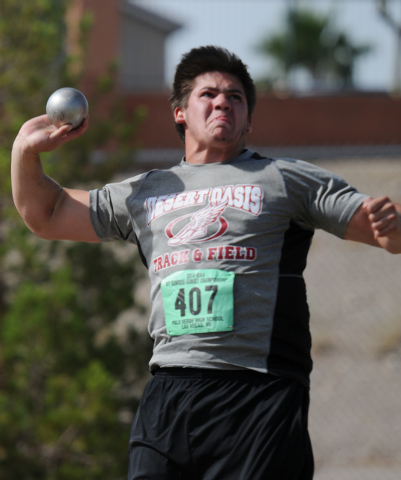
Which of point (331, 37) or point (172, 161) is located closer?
point (172, 161)

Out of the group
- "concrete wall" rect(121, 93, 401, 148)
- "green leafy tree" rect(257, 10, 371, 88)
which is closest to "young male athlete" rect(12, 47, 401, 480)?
"concrete wall" rect(121, 93, 401, 148)

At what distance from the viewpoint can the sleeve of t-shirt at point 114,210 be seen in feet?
8.88

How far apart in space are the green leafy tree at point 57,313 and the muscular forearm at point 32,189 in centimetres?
301

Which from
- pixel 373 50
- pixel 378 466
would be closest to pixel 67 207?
pixel 378 466

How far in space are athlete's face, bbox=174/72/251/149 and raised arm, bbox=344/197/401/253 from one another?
0.58 m

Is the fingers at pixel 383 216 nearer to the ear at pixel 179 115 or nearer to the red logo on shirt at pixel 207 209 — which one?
the red logo on shirt at pixel 207 209

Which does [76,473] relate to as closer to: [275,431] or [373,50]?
[275,431]

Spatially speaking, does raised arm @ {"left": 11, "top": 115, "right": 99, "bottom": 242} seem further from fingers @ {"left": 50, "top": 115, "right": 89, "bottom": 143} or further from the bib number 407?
the bib number 407

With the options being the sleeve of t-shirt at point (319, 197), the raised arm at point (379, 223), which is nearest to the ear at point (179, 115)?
the sleeve of t-shirt at point (319, 197)

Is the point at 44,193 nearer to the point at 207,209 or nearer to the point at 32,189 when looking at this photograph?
the point at 32,189

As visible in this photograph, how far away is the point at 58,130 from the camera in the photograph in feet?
8.48

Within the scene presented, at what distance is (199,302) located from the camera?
240cm

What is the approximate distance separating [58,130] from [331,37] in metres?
12.2

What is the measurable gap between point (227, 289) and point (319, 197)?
443 millimetres
